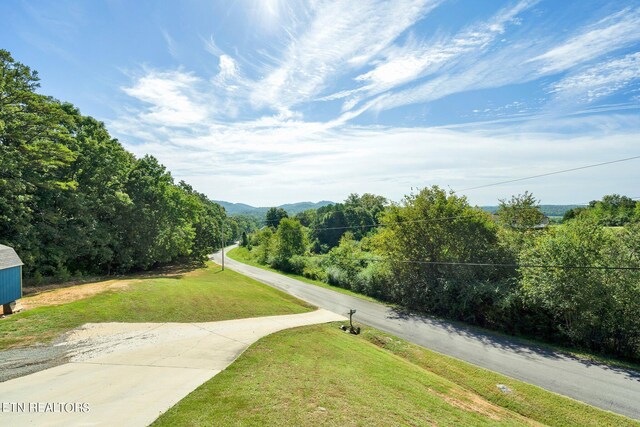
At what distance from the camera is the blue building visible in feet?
42.7

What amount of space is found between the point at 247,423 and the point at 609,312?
1826 cm

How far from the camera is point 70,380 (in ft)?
25.8

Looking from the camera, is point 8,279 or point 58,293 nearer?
point 8,279

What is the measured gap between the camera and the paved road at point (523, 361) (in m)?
11.4

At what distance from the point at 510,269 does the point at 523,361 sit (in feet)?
24.4

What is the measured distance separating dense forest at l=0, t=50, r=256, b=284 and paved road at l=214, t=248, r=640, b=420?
20.9m

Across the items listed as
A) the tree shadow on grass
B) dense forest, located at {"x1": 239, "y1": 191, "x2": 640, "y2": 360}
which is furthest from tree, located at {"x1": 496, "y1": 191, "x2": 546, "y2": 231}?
the tree shadow on grass

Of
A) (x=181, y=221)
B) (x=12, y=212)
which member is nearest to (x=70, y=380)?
(x=12, y=212)

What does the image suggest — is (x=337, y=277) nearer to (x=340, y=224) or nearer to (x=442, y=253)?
(x=442, y=253)

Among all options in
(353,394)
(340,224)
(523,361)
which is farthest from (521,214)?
(340,224)

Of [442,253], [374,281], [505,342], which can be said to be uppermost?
[442,253]

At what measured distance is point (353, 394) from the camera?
774cm

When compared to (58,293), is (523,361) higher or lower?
lower

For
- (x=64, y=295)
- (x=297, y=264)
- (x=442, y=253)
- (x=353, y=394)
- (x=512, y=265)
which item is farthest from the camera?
(x=297, y=264)
